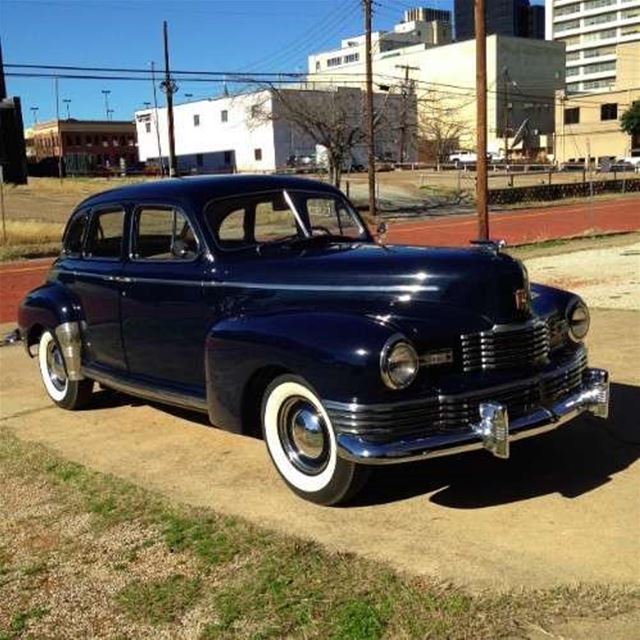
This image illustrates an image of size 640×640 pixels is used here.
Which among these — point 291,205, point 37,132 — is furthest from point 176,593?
point 37,132

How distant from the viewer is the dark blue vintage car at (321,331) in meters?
4.27

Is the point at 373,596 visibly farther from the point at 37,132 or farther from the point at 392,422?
the point at 37,132

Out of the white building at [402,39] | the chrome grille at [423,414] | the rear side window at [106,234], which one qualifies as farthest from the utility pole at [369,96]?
the white building at [402,39]

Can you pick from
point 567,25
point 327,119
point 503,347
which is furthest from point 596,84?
point 503,347

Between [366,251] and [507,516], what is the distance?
1.75 meters

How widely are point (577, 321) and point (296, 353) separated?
1871 mm

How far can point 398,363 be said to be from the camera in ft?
13.9

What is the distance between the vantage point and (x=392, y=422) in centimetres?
422

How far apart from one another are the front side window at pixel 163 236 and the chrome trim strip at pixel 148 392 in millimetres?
897

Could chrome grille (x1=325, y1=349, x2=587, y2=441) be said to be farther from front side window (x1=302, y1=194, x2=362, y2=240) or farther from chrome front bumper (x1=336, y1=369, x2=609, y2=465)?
front side window (x1=302, y1=194, x2=362, y2=240)

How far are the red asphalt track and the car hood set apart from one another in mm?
10078

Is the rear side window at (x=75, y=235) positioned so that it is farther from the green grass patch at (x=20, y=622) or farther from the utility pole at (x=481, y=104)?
the utility pole at (x=481, y=104)

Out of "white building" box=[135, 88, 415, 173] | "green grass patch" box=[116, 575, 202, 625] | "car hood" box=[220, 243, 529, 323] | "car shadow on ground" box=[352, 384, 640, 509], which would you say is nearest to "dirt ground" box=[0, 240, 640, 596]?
"car shadow on ground" box=[352, 384, 640, 509]

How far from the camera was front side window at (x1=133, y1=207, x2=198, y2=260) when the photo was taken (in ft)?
18.4
